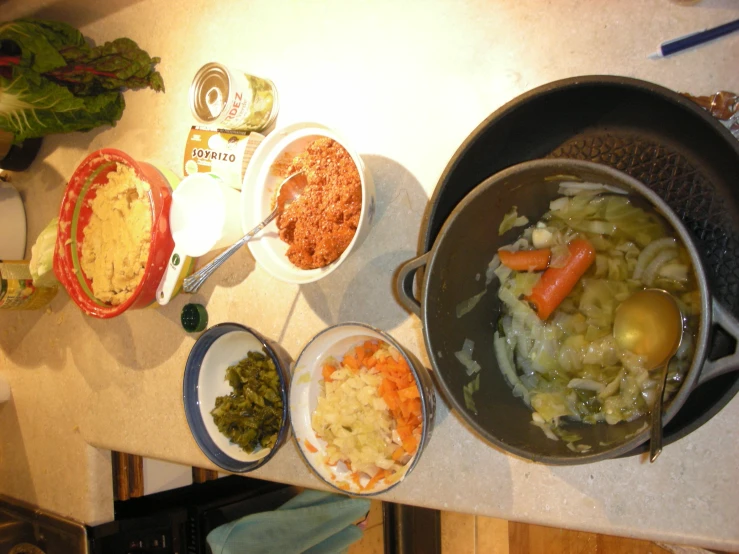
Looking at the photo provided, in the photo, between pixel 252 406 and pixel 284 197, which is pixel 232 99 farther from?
pixel 252 406

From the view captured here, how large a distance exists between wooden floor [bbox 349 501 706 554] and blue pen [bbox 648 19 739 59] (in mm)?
1636

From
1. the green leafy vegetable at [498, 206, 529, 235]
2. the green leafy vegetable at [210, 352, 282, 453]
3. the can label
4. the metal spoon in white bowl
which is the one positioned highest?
the can label

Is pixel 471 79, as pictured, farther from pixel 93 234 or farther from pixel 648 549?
pixel 648 549

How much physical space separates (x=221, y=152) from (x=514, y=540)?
68.0 inches

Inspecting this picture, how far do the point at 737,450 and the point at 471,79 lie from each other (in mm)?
856

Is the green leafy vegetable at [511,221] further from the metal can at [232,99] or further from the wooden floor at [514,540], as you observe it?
the wooden floor at [514,540]

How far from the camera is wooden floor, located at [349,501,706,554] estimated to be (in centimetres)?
187

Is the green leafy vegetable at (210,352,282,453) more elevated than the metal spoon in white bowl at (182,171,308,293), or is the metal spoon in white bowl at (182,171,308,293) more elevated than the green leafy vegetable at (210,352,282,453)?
the metal spoon in white bowl at (182,171,308,293)

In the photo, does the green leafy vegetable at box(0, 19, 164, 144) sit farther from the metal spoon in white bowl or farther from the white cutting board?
the metal spoon in white bowl

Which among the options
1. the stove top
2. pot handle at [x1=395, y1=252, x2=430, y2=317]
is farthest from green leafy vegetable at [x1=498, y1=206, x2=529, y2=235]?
the stove top

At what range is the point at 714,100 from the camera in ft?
2.93

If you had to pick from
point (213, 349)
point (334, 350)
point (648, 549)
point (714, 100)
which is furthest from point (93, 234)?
point (648, 549)

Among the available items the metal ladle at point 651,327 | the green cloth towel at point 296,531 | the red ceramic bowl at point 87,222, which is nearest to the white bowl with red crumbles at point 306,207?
the red ceramic bowl at point 87,222

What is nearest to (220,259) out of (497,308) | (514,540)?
(497,308)
